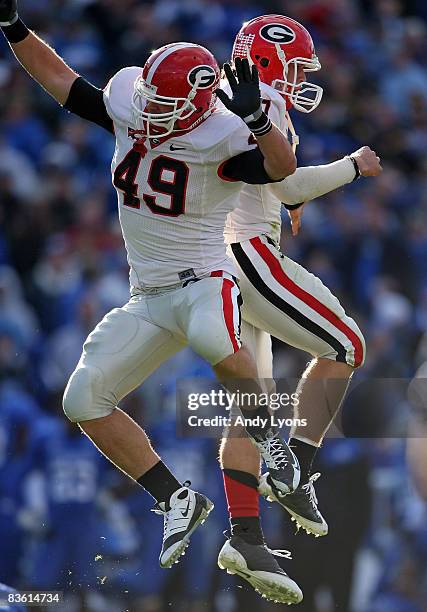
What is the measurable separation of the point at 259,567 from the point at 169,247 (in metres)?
1.27

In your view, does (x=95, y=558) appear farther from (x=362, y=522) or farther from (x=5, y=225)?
(x=5, y=225)

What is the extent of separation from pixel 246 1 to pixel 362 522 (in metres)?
4.69

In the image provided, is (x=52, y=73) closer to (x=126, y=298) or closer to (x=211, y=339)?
(x=211, y=339)

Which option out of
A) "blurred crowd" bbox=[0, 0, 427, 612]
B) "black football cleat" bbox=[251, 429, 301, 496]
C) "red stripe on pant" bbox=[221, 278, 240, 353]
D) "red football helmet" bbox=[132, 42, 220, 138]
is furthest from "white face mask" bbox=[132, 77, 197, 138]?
"blurred crowd" bbox=[0, 0, 427, 612]

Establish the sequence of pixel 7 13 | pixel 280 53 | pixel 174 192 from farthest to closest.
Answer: pixel 280 53, pixel 7 13, pixel 174 192

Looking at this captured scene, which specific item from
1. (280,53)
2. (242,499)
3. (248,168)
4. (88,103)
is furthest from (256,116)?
(242,499)

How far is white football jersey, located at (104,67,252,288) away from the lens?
509 centimetres

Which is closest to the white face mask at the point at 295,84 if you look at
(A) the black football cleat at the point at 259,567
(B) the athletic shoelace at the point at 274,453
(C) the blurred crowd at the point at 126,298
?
(B) the athletic shoelace at the point at 274,453

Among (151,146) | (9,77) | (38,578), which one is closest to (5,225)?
(9,77)

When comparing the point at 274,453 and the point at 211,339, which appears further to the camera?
the point at 274,453

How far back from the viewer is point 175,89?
5.03 m

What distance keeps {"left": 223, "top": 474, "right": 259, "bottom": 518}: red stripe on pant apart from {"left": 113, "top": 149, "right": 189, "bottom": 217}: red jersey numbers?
1.11 metres

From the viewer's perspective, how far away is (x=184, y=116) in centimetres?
506

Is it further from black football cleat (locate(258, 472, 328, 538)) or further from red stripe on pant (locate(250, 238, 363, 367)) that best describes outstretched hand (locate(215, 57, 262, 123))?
black football cleat (locate(258, 472, 328, 538))
